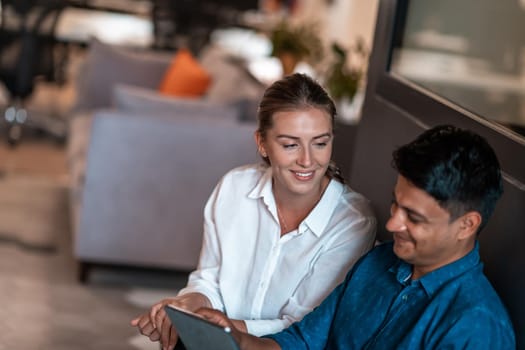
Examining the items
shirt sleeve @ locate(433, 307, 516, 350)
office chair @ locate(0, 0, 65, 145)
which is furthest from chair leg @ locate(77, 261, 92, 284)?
shirt sleeve @ locate(433, 307, 516, 350)

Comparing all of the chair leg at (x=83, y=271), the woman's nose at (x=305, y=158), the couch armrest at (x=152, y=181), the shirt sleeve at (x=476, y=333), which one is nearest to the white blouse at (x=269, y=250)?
the woman's nose at (x=305, y=158)

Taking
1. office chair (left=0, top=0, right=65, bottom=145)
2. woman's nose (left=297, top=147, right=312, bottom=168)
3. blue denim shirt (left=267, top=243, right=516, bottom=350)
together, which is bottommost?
office chair (left=0, top=0, right=65, bottom=145)

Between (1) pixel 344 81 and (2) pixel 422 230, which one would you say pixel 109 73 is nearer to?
(1) pixel 344 81

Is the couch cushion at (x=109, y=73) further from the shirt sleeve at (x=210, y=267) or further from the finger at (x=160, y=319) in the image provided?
the finger at (x=160, y=319)

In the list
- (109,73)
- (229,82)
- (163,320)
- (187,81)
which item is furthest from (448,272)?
(109,73)

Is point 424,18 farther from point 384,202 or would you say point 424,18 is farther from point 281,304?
point 281,304

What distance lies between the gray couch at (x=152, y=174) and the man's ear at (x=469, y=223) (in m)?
2.35

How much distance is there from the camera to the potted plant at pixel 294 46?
5184 mm

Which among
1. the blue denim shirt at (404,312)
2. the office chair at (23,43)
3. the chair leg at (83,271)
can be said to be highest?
the blue denim shirt at (404,312)

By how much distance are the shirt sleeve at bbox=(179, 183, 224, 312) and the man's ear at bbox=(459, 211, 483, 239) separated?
0.81m

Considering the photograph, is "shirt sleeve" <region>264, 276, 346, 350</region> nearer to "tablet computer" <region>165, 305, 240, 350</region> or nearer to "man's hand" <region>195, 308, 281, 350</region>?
"man's hand" <region>195, 308, 281, 350</region>

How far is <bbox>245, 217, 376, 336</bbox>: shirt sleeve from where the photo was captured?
2.10 metres

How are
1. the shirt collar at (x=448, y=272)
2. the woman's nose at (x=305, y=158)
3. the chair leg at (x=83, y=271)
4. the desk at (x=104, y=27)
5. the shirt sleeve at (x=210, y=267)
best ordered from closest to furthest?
1. the shirt collar at (x=448, y=272)
2. the woman's nose at (x=305, y=158)
3. the shirt sleeve at (x=210, y=267)
4. the chair leg at (x=83, y=271)
5. the desk at (x=104, y=27)

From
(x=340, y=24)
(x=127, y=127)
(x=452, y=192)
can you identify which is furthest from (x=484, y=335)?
(x=340, y=24)
